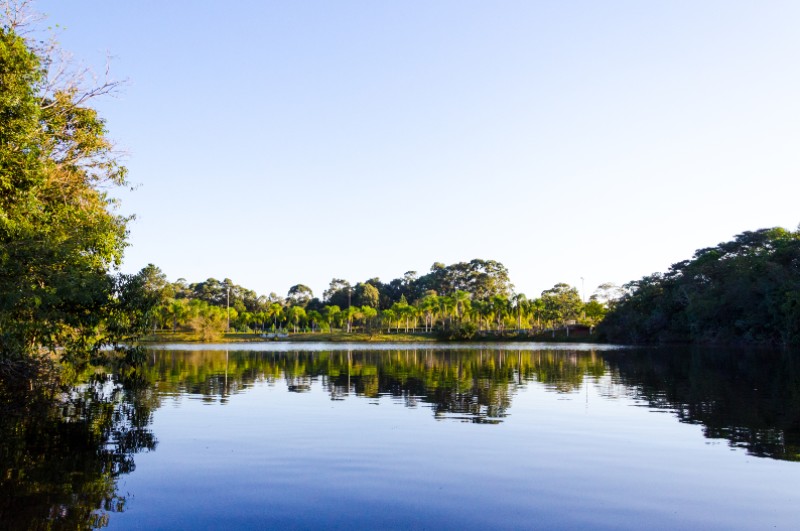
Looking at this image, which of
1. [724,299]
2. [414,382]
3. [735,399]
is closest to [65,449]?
[414,382]

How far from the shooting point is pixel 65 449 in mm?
16406

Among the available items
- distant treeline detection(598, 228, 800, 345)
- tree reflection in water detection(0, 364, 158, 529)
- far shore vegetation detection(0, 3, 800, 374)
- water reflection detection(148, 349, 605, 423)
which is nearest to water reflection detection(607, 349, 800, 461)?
water reflection detection(148, 349, 605, 423)

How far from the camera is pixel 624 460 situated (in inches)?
631

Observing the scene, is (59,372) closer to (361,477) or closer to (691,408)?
(361,477)

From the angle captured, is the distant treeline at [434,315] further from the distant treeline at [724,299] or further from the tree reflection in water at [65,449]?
the tree reflection in water at [65,449]

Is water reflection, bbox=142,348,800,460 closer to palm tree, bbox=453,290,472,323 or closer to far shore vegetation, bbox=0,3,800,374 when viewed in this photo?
far shore vegetation, bbox=0,3,800,374

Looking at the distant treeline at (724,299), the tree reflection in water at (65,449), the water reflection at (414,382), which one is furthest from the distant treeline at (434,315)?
the tree reflection in water at (65,449)

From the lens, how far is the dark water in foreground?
11266mm

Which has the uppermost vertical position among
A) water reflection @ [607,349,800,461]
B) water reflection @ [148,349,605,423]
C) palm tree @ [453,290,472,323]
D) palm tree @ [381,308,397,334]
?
palm tree @ [453,290,472,323]

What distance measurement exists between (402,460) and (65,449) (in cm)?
876

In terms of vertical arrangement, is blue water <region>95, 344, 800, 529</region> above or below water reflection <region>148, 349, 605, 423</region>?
above

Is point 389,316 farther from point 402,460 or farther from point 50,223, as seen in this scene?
point 402,460

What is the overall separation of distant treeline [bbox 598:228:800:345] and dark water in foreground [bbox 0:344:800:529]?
62.6 m

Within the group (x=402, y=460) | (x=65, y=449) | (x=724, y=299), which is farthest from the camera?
(x=724, y=299)
